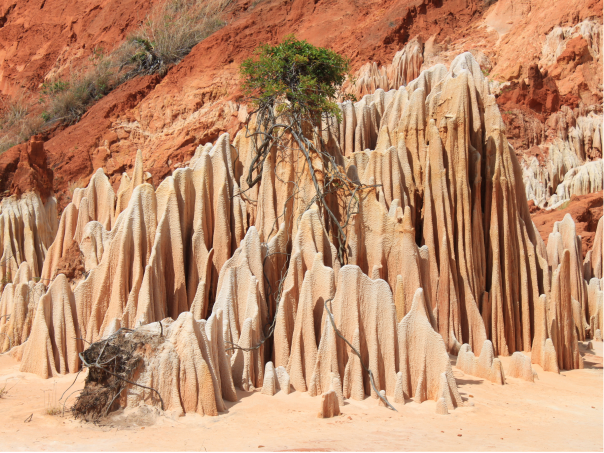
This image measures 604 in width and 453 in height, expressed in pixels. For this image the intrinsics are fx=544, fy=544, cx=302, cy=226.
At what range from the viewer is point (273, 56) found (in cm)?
1074

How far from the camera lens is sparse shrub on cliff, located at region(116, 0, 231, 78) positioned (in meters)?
26.0

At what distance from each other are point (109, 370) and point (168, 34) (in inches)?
955

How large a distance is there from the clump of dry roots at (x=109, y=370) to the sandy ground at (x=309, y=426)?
0.17 meters

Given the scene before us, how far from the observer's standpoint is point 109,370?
233 inches

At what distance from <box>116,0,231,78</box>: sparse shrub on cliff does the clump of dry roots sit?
21.6 meters

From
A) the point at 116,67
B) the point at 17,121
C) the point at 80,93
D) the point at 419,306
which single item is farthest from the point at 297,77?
the point at 17,121

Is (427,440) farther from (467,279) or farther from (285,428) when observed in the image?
(467,279)

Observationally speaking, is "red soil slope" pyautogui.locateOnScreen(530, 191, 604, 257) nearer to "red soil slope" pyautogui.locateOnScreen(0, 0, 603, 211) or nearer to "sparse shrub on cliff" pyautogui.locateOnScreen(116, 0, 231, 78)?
"red soil slope" pyautogui.locateOnScreen(0, 0, 603, 211)

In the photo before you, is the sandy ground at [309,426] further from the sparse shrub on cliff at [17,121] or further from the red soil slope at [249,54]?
the sparse shrub on cliff at [17,121]

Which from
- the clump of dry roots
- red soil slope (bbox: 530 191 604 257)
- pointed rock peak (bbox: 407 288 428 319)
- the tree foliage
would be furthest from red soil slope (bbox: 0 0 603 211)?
pointed rock peak (bbox: 407 288 428 319)

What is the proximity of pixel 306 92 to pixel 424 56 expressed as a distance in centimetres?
1456

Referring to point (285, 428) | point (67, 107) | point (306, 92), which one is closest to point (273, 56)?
point (306, 92)

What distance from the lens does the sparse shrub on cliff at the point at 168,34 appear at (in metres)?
26.0

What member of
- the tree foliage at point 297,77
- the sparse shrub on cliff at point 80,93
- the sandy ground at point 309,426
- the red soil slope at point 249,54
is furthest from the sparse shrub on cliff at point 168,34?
the sandy ground at point 309,426
